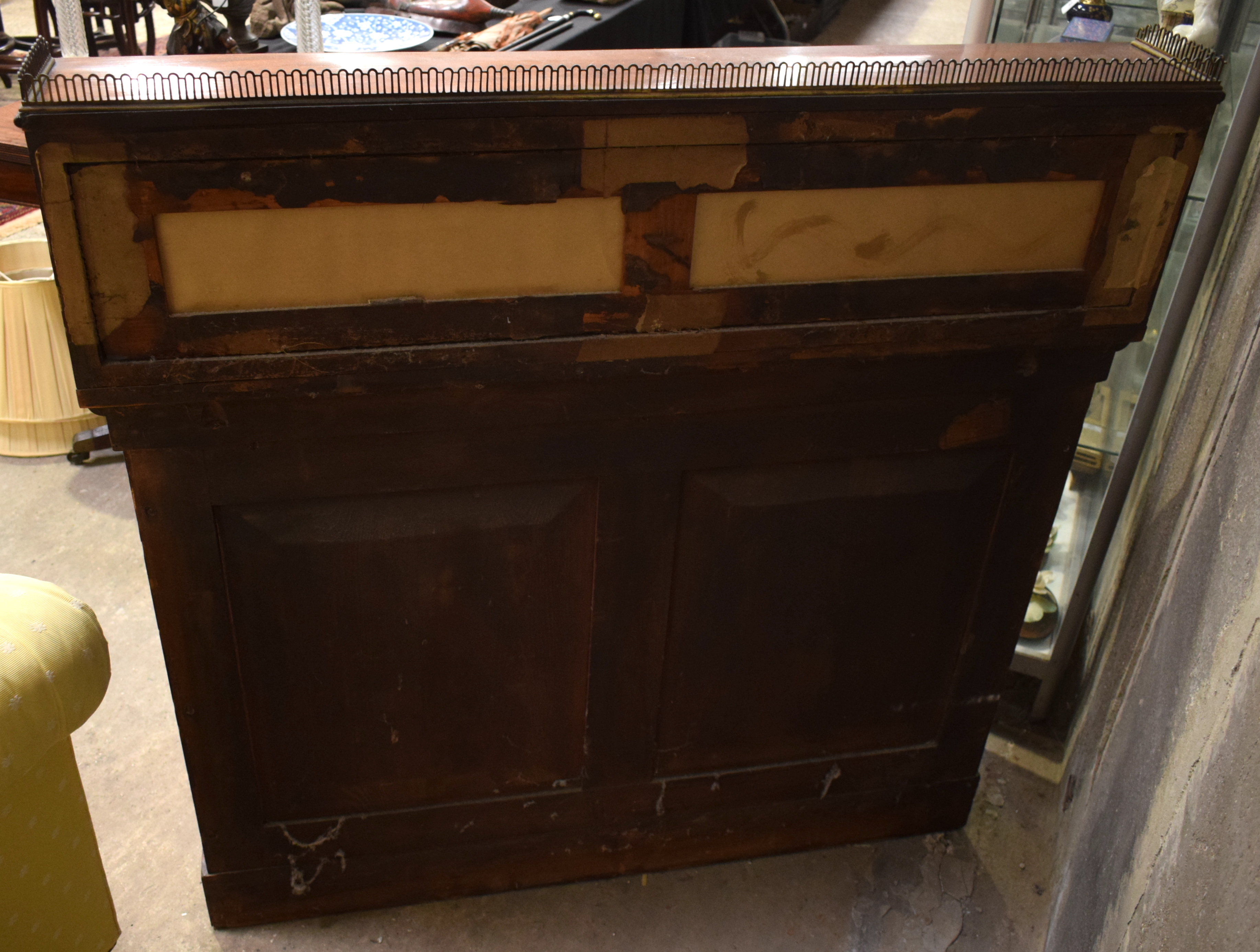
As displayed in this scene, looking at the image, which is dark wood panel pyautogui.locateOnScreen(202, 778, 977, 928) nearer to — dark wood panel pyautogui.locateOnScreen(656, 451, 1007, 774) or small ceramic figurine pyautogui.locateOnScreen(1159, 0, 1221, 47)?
dark wood panel pyautogui.locateOnScreen(656, 451, 1007, 774)

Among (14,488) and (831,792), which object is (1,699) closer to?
(831,792)

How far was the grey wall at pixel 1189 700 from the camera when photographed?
109 cm

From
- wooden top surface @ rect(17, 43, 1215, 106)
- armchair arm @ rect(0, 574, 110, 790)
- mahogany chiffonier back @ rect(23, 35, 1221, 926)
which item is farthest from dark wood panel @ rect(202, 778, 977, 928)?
wooden top surface @ rect(17, 43, 1215, 106)

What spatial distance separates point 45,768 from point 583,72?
1.10 m

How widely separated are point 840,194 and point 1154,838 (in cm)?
85

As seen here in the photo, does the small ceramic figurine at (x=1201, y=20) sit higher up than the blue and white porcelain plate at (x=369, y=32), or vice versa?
the small ceramic figurine at (x=1201, y=20)

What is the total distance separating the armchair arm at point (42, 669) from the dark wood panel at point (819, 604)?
768 millimetres

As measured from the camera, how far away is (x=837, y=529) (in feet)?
5.10

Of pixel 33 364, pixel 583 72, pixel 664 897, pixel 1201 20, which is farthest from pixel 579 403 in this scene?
pixel 33 364

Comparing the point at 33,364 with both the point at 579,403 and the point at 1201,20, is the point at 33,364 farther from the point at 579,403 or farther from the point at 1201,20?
the point at 1201,20

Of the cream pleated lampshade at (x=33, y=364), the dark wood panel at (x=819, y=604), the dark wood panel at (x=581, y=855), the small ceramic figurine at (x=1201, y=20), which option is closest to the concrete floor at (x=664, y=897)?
the dark wood panel at (x=581, y=855)

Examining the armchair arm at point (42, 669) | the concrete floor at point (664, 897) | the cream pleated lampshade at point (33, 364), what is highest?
the armchair arm at point (42, 669)

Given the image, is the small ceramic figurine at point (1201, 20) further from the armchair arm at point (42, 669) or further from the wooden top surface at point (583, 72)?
the armchair arm at point (42, 669)

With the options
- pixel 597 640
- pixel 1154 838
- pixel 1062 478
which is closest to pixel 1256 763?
pixel 1154 838
